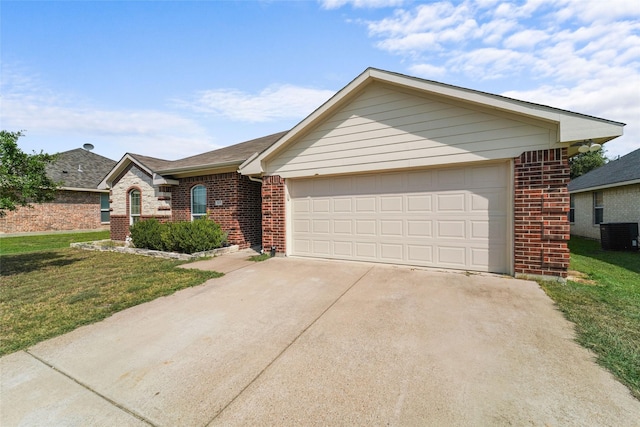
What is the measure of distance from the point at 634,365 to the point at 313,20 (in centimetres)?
801

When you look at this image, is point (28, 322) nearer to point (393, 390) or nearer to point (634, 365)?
point (393, 390)

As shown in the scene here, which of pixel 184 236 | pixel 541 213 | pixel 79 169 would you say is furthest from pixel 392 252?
pixel 79 169

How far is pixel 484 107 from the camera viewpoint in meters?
5.55

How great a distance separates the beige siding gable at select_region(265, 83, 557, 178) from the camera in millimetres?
5449

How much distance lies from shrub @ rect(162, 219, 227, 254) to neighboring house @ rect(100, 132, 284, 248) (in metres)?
0.84

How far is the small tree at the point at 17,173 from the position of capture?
6234 millimetres

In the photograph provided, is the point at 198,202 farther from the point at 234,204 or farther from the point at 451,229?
the point at 451,229

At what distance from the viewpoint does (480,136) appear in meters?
5.62

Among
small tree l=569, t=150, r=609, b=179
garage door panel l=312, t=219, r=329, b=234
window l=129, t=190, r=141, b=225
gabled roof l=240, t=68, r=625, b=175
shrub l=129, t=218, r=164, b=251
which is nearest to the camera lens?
gabled roof l=240, t=68, r=625, b=175

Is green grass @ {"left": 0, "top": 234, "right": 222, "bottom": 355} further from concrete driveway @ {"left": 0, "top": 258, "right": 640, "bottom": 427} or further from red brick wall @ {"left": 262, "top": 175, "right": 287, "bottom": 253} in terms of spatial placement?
red brick wall @ {"left": 262, "top": 175, "right": 287, "bottom": 253}

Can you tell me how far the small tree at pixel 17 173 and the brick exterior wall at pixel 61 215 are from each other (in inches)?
484

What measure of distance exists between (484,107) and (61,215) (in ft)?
77.4

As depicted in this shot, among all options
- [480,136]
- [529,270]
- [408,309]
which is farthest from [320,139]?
[529,270]

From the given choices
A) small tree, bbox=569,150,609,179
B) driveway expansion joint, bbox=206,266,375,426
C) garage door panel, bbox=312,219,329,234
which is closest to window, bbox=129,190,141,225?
garage door panel, bbox=312,219,329,234
